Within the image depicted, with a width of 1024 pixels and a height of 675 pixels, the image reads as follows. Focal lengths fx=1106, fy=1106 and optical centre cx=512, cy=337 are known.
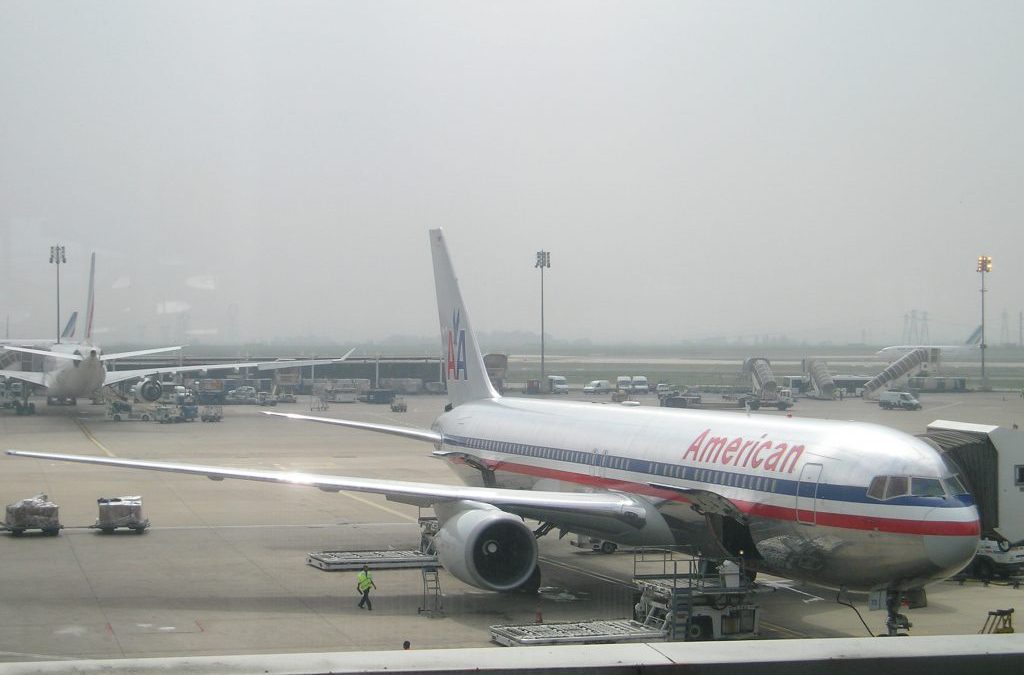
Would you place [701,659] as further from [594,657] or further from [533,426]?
[533,426]

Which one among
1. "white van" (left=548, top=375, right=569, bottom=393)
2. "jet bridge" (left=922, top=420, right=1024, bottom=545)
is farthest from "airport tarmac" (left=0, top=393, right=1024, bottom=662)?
"white van" (left=548, top=375, right=569, bottom=393)

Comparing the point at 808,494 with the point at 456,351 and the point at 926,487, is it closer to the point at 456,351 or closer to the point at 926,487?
the point at 926,487

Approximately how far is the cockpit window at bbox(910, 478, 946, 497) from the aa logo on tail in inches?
579

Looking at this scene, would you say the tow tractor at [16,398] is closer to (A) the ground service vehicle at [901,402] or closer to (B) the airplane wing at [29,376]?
(B) the airplane wing at [29,376]

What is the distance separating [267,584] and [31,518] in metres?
7.77

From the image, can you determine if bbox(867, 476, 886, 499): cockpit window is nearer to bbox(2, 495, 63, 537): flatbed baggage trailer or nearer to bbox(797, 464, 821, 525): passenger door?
bbox(797, 464, 821, 525): passenger door

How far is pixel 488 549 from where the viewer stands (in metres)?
18.2

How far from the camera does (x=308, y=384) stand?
63.7 m

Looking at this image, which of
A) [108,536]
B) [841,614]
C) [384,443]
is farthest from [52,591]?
[384,443]

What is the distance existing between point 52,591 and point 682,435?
10.8 m

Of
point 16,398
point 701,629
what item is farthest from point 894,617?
point 16,398

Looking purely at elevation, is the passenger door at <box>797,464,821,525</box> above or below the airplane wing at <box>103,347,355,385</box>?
below

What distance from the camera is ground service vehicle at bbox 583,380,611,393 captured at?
51938 millimetres

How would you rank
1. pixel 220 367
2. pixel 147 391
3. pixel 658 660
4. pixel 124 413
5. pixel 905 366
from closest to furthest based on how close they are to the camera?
pixel 658 660, pixel 905 366, pixel 220 367, pixel 124 413, pixel 147 391
